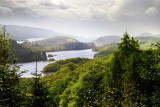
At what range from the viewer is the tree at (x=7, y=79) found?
653 inches

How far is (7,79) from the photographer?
1739cm

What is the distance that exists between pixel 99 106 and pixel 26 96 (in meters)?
13.7

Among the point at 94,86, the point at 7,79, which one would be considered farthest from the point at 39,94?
the point at 94,86

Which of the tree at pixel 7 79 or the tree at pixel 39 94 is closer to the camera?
the tree at pixel 7 79

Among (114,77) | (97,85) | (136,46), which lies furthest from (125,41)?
(97,85)

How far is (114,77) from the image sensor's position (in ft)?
131

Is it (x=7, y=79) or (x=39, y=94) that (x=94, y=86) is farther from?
(x=7, y=79)

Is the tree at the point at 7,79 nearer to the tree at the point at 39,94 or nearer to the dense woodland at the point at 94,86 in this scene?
the dense woodland at the point at 94,86

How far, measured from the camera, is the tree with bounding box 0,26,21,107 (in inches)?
653

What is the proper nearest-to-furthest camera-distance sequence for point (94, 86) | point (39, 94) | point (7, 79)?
point (7, 79) < point (39, 94) < point (94, 86)

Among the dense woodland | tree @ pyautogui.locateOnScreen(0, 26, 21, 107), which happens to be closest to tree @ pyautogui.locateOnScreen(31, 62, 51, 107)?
the dense woodland

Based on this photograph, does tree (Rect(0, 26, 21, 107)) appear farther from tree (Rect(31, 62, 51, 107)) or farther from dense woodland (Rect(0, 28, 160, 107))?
tree (Rect(31, 62, 51, 107))

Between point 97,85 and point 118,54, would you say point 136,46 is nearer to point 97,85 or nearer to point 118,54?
point 118,54

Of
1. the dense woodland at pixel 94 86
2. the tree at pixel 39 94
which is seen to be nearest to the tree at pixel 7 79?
the dense woodland at pixel 94 86
